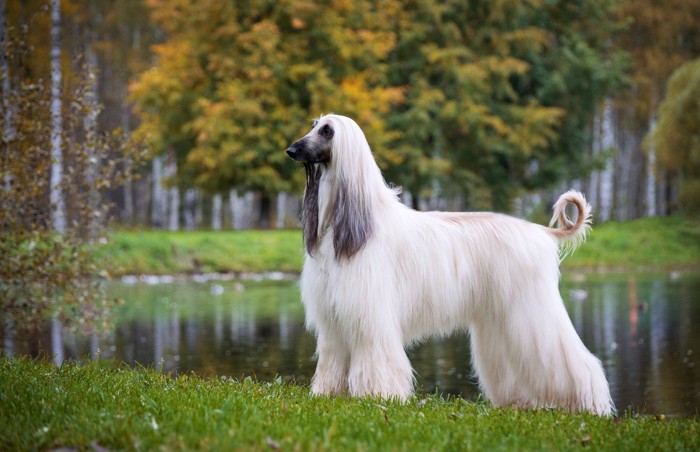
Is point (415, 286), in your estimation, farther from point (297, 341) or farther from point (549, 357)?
point (297, 341)

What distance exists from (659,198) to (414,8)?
15387mm

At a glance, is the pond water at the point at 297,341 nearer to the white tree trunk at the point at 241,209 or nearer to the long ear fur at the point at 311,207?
the long ear fur at the point at 311,207

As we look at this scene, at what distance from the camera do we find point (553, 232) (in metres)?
7.67

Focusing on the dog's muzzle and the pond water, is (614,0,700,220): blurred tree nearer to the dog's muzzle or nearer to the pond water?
the pond water

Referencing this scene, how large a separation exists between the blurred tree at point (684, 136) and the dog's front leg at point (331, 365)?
82.8ft

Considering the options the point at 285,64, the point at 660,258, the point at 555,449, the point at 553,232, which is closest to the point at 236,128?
the point at 285,64

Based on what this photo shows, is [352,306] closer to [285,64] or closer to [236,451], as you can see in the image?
[236,451]

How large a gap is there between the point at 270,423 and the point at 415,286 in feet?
6.83

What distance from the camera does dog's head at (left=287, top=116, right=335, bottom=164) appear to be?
702 centimetres

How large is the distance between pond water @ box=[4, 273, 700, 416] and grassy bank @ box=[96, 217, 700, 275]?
10.2 feet

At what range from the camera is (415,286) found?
23.8 feet

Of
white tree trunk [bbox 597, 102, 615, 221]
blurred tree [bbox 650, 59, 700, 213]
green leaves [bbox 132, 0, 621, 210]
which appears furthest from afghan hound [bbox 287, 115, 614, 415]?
white tree trunk [bbox 597, 102, 615, 221]

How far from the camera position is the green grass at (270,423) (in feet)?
16.7

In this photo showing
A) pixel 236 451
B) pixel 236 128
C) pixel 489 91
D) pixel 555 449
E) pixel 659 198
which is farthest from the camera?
pixel 659 198
